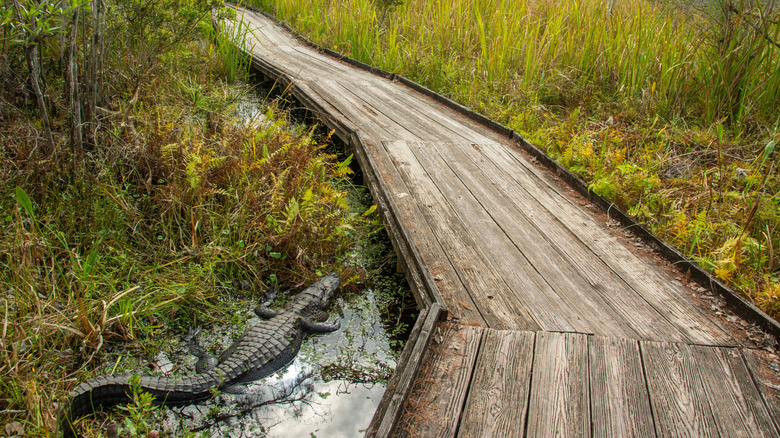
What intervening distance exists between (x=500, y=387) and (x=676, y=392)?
0.79 m

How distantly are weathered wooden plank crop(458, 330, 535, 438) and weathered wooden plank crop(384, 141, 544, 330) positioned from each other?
0.14m

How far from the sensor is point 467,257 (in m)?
3.12

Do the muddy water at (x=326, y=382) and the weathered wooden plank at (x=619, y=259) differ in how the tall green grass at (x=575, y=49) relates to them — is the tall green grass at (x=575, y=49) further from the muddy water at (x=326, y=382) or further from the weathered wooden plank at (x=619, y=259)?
the muddy water at (x=326, y=382)

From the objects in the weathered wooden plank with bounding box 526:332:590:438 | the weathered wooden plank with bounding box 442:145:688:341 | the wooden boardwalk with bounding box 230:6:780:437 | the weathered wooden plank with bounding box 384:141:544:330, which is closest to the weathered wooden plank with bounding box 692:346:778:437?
the wooden boardwalk with bounding box 230:6:780:437

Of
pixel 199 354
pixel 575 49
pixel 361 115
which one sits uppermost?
pixel 575 49

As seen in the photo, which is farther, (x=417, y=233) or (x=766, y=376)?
(x=417, y=233)

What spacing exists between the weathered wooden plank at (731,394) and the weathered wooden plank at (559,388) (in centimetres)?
53

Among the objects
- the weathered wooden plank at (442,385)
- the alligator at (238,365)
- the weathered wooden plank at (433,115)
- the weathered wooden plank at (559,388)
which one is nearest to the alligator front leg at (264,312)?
the alligator at (238,365)

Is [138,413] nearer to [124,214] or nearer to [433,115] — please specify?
[124,214]

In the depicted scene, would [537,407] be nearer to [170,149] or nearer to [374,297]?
[374,297]

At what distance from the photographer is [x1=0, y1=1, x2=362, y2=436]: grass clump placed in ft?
8.22

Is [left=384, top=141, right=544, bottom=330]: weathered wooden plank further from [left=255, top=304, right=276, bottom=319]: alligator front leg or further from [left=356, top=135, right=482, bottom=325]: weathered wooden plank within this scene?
[left=255, top=304, right=276, bottom=319]: alligator front leg

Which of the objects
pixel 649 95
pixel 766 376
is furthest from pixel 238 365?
pixel 649 95

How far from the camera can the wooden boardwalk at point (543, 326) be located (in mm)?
2014
